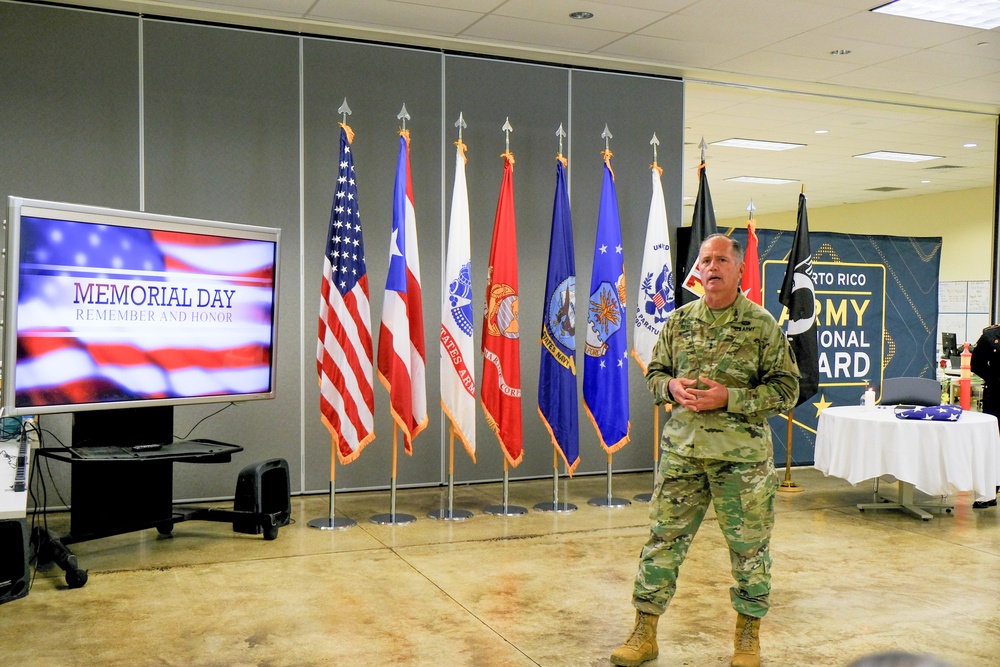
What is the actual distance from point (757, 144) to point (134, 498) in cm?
869

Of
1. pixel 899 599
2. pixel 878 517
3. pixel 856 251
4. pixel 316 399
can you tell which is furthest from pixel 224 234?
pixel 856 251

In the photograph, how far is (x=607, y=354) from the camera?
20.7 ft

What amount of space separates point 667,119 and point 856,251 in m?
2.12

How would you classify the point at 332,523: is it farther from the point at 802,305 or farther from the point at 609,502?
the point at 802,305

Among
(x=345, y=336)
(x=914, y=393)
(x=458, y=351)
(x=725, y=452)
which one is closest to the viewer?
(x=725, y=452)

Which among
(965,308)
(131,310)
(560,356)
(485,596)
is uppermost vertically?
(965,308)

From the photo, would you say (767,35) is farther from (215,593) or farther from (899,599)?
(215,593)

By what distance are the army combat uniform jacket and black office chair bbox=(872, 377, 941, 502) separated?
3.46 meters

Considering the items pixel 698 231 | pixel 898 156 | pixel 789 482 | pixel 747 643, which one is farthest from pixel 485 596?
pixel 898 156

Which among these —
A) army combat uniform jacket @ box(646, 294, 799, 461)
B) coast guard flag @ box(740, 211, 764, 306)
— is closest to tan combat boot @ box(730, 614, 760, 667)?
army combat uniform jacket @ box(646, 294, 799, 461)

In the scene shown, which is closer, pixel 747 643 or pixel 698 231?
pixel 747 643

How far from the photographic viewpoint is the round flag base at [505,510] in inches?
238

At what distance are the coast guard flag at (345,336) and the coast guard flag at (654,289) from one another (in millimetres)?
1996

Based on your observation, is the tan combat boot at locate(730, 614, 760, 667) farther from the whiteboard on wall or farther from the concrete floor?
the whiteboard on wall
